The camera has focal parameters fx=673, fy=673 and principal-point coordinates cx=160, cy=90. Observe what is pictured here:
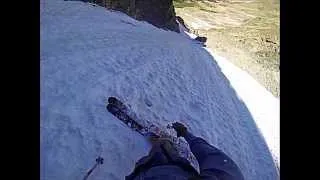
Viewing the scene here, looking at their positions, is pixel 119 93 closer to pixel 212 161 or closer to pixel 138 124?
pixel 138 124

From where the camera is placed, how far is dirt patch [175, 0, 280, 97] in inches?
59.6

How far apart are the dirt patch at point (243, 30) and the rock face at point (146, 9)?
0.12 ft

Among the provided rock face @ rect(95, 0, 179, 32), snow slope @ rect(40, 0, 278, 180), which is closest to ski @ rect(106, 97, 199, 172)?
snow slope @ rect(40, 0, 278, 180)

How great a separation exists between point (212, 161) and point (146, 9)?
0.37m

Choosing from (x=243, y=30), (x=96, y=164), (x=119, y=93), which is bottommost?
(x=96, y=164)

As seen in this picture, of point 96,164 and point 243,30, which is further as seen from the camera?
point 243,30

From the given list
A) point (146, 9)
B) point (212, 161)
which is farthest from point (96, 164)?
point (146, 9)

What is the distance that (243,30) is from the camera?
156cm
